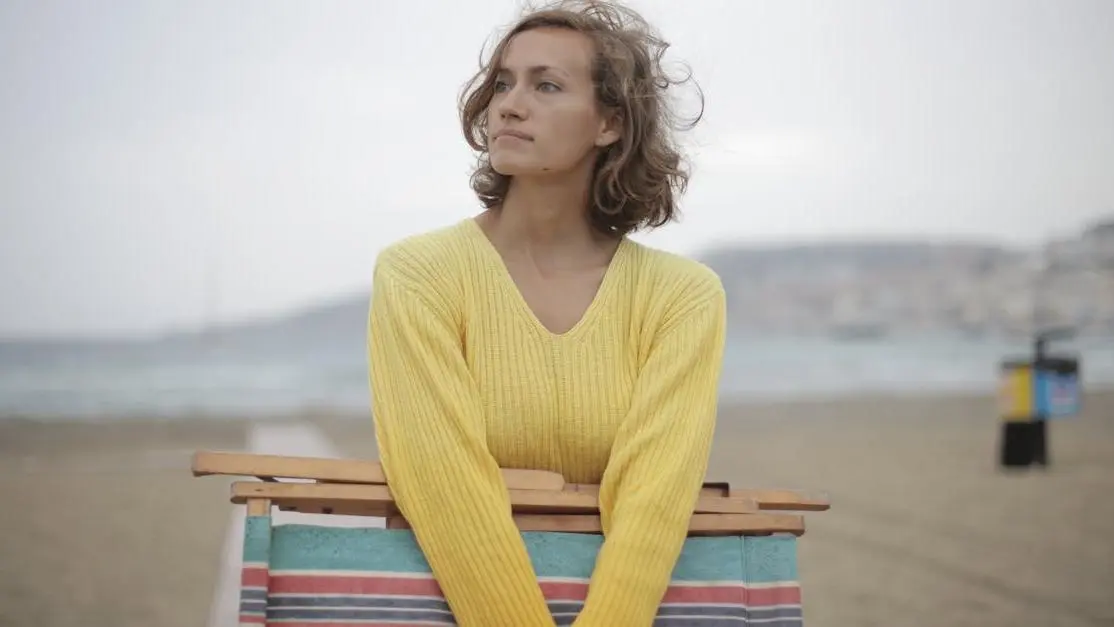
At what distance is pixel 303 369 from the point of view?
78.6 ft

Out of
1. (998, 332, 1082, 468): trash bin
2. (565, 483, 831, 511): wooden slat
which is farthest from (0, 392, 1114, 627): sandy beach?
(565, 483, 831, 511): wooden slat

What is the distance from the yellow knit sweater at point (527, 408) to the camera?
1535mm

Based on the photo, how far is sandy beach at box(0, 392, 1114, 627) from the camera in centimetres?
400

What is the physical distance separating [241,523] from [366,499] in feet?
10.0

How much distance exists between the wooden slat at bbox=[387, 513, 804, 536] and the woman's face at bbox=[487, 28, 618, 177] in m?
0.51

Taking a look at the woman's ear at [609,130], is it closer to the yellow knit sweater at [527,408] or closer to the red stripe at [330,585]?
the yellow knit sweater at [527,408]

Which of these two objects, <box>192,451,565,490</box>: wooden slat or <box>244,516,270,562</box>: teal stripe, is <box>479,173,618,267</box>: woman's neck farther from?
<box>244,516,270,562</box>: teal stripe

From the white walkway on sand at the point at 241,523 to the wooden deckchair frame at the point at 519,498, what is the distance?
19 cm

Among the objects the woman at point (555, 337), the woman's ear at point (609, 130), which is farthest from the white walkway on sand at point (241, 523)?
the woman's ear at point (609, 130)

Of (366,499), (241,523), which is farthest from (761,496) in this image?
(241,523)

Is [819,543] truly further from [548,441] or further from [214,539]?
[548,441]

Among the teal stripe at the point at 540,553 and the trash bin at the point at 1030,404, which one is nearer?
the teal stripe at the point at 540,553

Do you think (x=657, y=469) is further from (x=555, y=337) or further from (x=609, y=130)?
(x=609, y=130)

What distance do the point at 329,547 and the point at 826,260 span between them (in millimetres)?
33480
